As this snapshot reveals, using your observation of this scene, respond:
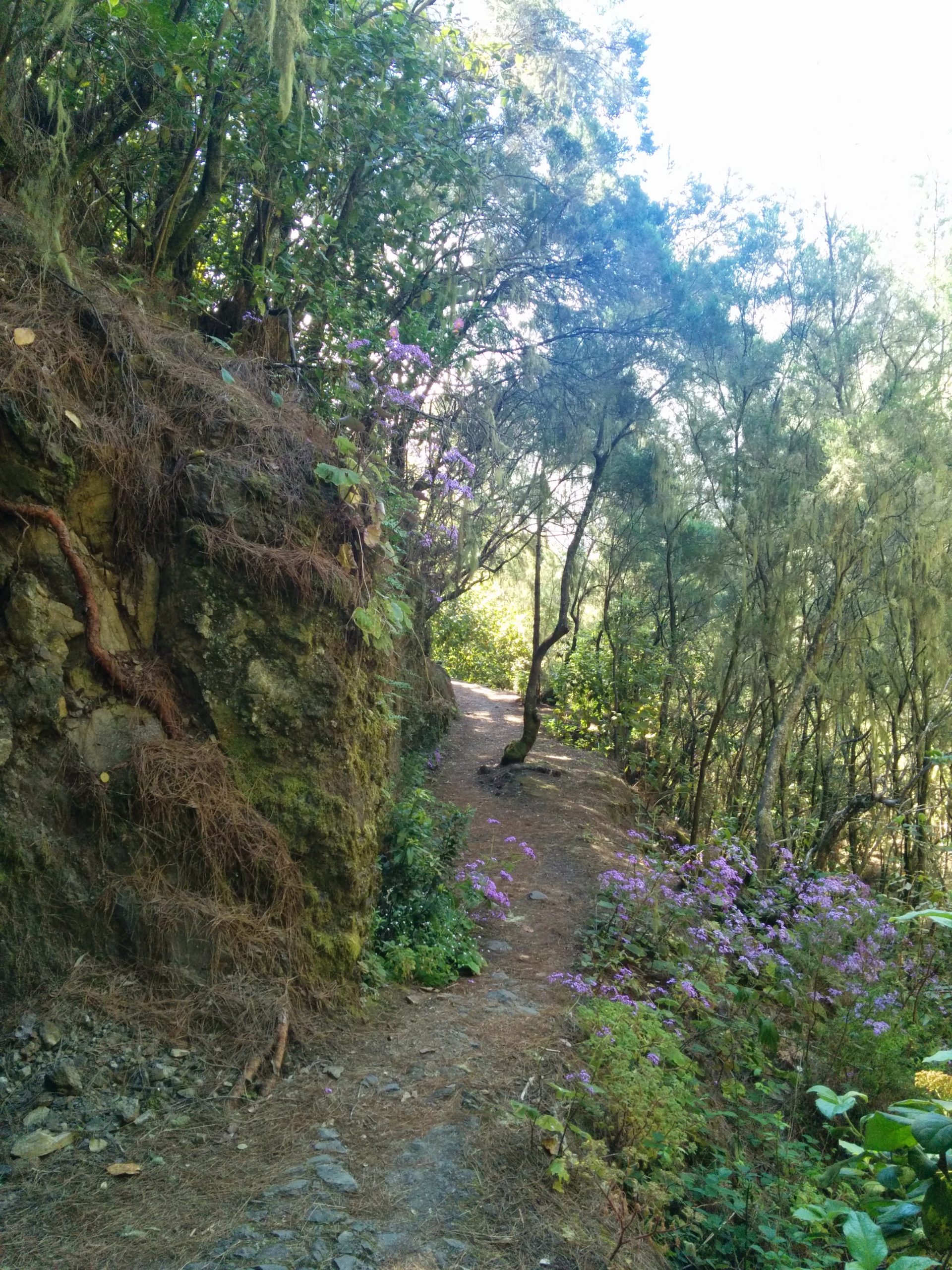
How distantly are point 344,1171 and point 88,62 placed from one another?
6631 millimetres

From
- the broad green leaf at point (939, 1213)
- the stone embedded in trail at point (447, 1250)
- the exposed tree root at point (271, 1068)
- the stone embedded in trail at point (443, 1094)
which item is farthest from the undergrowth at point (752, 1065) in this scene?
the exposed tree root at point (271, 1068)

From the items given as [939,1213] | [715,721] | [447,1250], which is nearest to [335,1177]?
[447,1250]

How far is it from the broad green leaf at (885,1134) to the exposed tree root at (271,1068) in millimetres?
3012

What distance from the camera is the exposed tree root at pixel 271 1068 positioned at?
3.63 m

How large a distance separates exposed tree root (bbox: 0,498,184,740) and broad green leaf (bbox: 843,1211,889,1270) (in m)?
3.87

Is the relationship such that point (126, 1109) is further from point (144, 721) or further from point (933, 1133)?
point (933, 1133)

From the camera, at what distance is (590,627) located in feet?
62.2

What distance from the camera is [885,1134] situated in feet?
4.46

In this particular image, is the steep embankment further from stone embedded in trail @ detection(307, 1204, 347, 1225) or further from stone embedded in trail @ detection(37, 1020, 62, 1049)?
Answer: stone embedded in trail @ detection(307, 1204, 347, 1225)

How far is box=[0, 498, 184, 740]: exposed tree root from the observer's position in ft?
13.5

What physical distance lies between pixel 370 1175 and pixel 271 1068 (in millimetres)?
831

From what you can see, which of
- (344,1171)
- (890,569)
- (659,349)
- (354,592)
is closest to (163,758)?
(354,592)

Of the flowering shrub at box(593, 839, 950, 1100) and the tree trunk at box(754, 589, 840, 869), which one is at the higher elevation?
the tree trunk at box(754, 589, 840, 869)

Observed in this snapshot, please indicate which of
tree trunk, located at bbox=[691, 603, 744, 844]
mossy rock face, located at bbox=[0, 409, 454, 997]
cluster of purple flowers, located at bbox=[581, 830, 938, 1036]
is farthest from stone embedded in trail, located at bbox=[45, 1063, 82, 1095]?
tree trunk, located at bbox=[691, 603, 744, 844]
